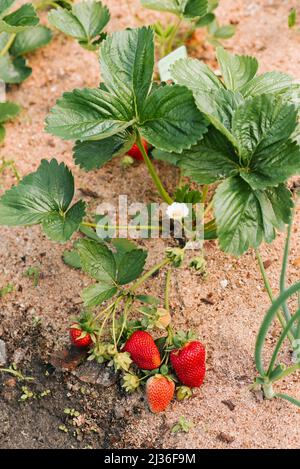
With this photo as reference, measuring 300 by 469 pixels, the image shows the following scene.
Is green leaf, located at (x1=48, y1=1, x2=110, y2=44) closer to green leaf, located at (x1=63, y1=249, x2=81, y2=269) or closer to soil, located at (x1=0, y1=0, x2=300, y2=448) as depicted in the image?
soil, located at (x1=0, y1=0, x2=300, y2=448)

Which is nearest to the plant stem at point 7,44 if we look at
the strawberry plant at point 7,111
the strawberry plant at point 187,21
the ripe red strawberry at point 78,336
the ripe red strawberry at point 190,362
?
the strawberry plant at point 7,111

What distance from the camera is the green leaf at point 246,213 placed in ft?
5.24

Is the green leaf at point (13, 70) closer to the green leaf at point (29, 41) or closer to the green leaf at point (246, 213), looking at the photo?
the green leaf at point (29, 41)

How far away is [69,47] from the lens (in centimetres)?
246

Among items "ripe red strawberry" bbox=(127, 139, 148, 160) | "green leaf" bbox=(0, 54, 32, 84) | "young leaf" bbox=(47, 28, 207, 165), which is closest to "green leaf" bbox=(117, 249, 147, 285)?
"young leaf" bbox=(47, 28, 207, 165)

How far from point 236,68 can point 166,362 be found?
71 cm

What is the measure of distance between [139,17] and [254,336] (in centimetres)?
117

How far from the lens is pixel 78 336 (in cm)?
175

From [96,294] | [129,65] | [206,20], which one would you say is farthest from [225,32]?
[96,294]

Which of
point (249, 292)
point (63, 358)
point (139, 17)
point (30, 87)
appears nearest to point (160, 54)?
point (139, 17)

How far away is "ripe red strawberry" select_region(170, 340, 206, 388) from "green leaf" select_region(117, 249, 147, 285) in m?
0.19

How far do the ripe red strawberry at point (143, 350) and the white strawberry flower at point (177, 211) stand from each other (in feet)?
0.93

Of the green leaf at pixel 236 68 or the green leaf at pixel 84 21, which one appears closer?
the green leaf at pixel 236 68

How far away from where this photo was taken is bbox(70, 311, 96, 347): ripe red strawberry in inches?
68.6
